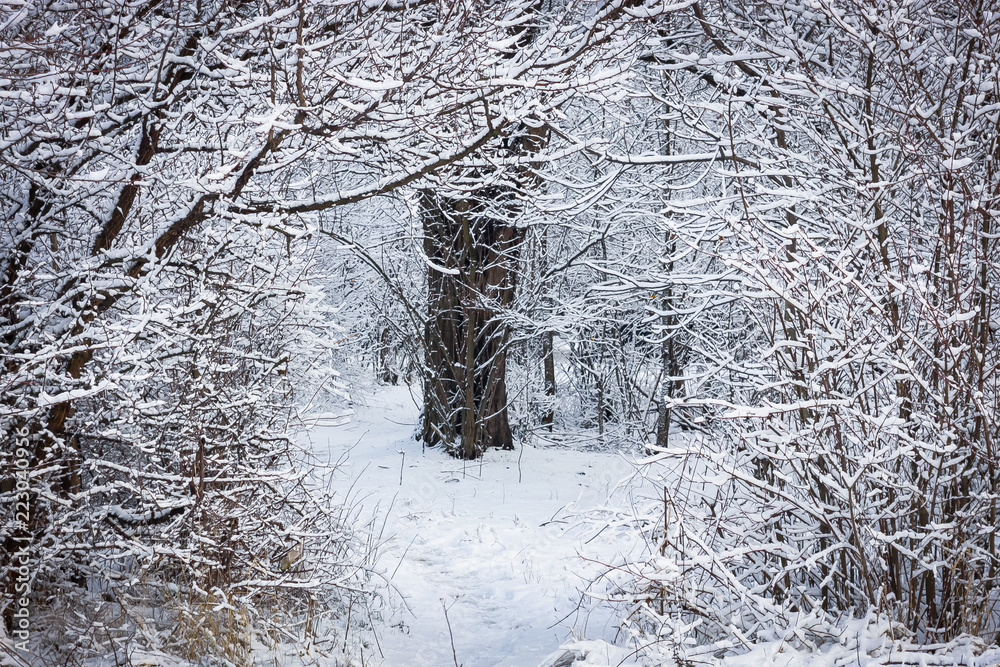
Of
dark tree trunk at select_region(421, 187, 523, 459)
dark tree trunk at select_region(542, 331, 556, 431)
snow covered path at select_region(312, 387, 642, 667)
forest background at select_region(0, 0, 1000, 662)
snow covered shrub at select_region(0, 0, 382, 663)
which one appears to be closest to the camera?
forest background at select_region(0, 0, 1000, 662)

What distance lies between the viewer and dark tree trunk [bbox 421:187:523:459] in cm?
845

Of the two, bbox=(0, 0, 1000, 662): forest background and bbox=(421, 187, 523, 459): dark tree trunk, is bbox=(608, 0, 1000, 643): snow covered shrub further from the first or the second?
bbox=(421, 187, 523, 459): dark tree trunk

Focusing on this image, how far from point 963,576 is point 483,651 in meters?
2.51

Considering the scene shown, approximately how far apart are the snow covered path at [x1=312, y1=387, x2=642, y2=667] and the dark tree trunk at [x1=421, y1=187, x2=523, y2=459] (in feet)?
1.36

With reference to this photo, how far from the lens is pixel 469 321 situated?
853cm

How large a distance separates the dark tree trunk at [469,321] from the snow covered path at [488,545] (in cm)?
41

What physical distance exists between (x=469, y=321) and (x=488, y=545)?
3235mm

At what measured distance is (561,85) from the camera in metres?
3.99

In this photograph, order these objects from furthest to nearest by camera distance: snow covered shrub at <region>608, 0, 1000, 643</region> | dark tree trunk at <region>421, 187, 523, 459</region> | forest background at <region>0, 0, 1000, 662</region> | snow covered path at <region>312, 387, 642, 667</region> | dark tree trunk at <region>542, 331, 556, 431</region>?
dark tree trunk at <region>542, 331, 556, 431</region>, dark tree trunk at <region>421, 187, 523, 459</region>, snow covered path at <region>312, 387, 642, 667</region>, forest background at <region>0, 0, 1000, 662</region>, snow covered shrub at <region>608, 0, 1000, 643</region>

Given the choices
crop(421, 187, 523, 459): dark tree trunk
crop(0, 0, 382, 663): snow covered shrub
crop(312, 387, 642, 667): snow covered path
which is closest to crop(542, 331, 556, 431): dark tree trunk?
crop(312, 387, 642, 667): snow covered path

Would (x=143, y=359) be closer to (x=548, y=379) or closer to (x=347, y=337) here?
(x=347, y=337)

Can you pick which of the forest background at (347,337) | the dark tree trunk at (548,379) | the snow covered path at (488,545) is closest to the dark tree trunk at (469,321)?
the snow covered path at (488,545)

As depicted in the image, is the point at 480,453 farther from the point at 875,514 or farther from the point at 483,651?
the point at 875,514

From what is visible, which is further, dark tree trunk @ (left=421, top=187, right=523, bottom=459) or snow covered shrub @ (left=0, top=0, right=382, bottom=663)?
dark tree trunk @ (left=421, top=187, right=523, bottom=459)
